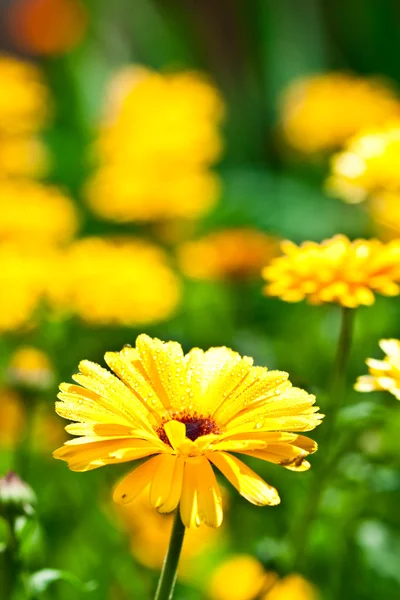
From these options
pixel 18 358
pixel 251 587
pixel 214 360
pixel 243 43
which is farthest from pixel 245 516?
pixel 243 43

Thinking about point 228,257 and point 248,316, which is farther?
point 248,316

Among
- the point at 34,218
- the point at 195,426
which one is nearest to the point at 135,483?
the point at 195,426

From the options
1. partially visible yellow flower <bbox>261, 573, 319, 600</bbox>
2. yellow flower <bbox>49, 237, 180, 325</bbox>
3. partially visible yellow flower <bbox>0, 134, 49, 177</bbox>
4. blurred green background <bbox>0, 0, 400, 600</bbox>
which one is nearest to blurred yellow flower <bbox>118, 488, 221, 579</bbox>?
blurred green background <bbox>0, 0, 400, 600</bbox>

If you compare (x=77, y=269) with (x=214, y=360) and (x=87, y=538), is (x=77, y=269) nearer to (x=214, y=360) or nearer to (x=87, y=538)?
(x=87, y=538)

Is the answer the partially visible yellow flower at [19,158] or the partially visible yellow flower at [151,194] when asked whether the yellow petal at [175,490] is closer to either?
the partially visible yellow flower at [151,194]

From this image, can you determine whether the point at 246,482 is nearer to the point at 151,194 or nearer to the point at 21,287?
the point at 21,287

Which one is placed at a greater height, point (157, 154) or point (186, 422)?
point (157, 154)

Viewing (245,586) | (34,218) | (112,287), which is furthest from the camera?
(34,218)

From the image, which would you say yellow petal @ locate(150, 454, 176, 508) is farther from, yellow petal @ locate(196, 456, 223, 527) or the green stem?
the green stem
